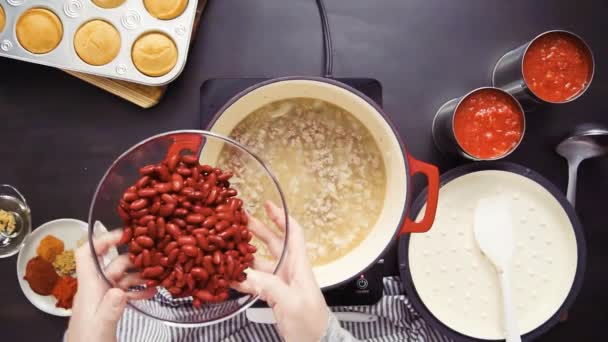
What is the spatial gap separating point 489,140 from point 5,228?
51.6 inches

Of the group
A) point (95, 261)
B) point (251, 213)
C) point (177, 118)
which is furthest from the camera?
point (177, 118)

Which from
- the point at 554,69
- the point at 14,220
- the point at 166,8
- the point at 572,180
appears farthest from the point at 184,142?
the point at 572,180

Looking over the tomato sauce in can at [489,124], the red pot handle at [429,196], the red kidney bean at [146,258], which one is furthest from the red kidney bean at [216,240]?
the tomato sauce in can at [489,124]

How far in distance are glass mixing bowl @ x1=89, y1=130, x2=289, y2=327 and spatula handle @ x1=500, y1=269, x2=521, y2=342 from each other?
63cm

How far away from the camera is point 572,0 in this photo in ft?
4.73

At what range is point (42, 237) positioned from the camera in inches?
54.5

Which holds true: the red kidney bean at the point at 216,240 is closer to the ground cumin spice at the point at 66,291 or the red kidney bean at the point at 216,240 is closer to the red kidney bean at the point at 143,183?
the red kidney bean at the point at 143,183

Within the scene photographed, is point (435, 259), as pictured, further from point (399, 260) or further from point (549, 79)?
point (549, 79)

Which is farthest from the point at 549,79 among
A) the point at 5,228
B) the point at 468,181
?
the point at 5,228

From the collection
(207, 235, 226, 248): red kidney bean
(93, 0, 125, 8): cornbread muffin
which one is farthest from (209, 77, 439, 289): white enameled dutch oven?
(93, 0, 125, 8): cornbread muffin

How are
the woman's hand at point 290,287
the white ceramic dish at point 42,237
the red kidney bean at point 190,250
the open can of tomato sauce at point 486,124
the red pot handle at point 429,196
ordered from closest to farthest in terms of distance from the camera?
the red kidney bean at point 190,250 < the woman's hand at point 290,287 < the red pot handle at point 429,196 < the open can of tomato sauce at point 486,124 < the white ceramic dish at point 42,237

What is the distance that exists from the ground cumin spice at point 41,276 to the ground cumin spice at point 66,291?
0.02m

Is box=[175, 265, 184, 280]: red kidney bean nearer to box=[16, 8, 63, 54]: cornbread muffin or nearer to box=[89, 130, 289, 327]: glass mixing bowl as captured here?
box=[89, 130, 289, 327]: glass mixing bowl

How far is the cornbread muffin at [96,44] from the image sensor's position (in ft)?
4.23
